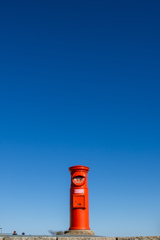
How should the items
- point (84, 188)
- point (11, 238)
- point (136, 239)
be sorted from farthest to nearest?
point (84, 188) < point (136, 239) < point (11, 238)

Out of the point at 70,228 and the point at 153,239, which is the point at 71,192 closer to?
the point at 70,228

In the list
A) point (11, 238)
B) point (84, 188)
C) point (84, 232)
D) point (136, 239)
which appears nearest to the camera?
point (11, 238)

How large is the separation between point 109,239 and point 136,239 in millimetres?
868

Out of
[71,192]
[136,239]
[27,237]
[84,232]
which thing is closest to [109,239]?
[136,239]

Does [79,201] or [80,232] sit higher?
[79,201]

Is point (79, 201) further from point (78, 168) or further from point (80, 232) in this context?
point (78, 168)

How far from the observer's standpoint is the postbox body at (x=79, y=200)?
1370 centimetres

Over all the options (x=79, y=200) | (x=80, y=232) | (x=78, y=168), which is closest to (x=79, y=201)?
(x=79, y=200)

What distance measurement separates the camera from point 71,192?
14.1 meters

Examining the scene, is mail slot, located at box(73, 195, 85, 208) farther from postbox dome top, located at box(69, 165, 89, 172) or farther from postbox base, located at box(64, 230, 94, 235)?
postbox dome top, located at box(69, 165, 89, 172)

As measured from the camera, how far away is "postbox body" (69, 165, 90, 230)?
1370 cm

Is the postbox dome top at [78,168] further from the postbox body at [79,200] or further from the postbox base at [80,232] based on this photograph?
the postbox base at [80,232]

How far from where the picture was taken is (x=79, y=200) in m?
13.9

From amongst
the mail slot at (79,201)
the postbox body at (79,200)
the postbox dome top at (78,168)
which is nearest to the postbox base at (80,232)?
the postbox body at (79,200)
